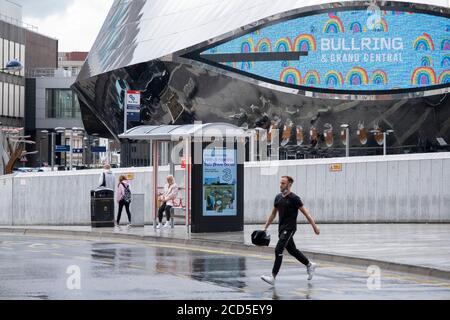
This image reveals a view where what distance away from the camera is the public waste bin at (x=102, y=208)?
3488 centimetres

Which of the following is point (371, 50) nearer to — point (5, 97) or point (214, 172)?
point (214, 172)

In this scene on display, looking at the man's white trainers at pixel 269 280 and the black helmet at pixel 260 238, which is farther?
the black helmet at pixel 260 238

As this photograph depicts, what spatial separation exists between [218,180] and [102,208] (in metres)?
5.69

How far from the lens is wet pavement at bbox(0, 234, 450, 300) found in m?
16.5

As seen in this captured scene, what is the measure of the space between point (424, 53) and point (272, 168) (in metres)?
27.4

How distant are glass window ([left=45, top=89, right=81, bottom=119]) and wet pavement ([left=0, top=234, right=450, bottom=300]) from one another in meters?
103

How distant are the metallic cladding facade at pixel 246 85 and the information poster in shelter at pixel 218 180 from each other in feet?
108

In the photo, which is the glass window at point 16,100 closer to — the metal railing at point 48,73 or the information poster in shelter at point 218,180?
the metal railing at point 48,73

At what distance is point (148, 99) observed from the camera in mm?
69562

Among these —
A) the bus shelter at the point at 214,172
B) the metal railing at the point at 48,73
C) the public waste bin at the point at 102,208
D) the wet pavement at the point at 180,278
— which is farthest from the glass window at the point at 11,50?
the wet pavement at the point at 180,278

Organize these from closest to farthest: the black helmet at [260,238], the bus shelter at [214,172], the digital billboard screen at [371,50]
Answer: the black helmet at [260,238] → the bus shelter at [214,172] → the digital billboard screen at [371,50]

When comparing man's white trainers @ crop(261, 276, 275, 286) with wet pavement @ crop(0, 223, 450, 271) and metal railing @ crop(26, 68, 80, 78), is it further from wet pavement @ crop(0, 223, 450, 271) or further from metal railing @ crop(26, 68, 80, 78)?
metal railing @ crop(26, 68, 80, 78)

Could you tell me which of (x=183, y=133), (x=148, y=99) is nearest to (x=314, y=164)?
(x=183, y=133)

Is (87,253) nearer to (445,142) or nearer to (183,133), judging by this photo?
(183,133)
